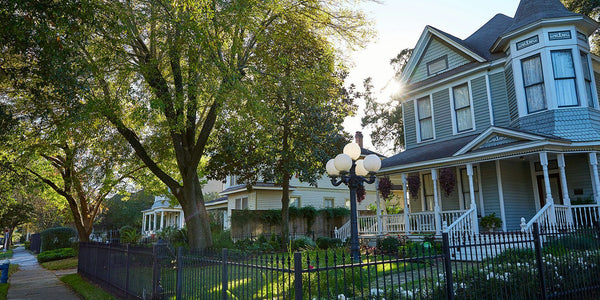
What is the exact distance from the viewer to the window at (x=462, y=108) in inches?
666

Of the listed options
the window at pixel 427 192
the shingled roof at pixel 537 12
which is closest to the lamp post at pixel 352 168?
the window at pixel 427 192

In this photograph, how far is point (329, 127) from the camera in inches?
780

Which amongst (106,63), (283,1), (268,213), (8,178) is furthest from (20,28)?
(268,213)

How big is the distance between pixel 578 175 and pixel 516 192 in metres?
2.05

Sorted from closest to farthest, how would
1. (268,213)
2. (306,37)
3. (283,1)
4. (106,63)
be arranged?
(106,63) < (283,1) < (306,37) < (268,213)

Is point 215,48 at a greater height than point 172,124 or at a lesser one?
greater

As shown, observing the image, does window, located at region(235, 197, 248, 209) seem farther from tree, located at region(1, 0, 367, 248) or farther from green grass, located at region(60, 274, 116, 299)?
green grass, located at region(60, 274, 116, 299)

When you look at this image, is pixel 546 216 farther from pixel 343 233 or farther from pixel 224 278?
pixel 224 278

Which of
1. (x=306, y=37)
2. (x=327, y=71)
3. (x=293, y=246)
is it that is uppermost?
(x=306, y=37)

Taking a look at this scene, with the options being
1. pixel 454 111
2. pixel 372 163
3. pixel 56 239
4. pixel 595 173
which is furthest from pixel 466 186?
pixel 56 239

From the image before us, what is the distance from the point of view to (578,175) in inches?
548

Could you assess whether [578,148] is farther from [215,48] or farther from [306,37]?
[215,48]

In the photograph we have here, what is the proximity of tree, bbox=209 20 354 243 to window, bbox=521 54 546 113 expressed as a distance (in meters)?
7.24

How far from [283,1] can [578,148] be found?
36.2 ft
